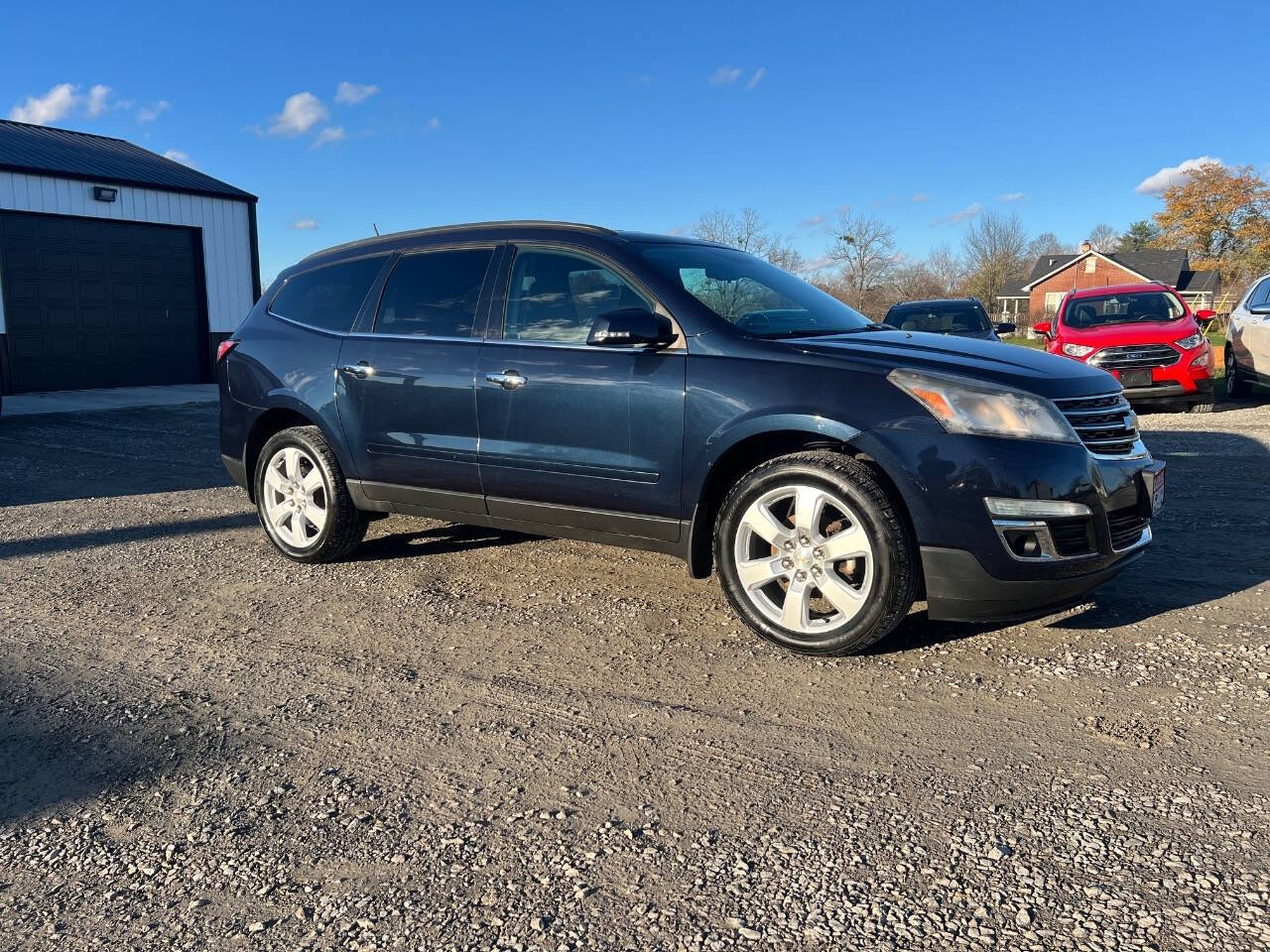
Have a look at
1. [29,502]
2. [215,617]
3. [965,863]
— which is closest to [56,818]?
[215,617]

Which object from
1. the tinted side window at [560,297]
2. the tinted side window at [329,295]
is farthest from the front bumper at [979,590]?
the tinted side window at [329,295]

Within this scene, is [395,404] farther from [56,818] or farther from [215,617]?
[56,818]

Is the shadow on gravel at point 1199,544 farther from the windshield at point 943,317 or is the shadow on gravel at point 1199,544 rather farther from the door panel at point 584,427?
the windshield at point 943,317

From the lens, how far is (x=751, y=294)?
15.4ft

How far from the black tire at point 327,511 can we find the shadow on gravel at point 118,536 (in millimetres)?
1106

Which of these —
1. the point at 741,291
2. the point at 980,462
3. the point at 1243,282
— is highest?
the point at 1243,282

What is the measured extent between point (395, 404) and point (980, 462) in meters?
2.91

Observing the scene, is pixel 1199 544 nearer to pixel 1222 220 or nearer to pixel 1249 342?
pixel 1249 342

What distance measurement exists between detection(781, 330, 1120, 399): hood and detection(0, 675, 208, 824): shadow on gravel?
2753 mm

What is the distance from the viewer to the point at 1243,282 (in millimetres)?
59500

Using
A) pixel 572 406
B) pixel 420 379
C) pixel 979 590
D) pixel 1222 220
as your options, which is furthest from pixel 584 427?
pixel 1222 220

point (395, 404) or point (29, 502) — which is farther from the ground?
point (395, 404)

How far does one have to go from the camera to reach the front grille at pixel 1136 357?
451 inches

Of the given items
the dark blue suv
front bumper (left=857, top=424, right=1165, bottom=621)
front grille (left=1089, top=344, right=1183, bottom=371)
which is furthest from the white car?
front bumper (left=857, top=424, right=1165, bottom=621)
